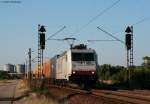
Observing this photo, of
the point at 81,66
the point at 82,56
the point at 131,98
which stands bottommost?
the point at 131,98

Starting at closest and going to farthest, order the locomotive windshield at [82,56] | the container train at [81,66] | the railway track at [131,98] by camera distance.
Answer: the railway track at [131,98], the container train at [81,66], the locomotive windshield at [82,56]

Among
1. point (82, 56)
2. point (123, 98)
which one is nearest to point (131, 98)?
point (123, 98)

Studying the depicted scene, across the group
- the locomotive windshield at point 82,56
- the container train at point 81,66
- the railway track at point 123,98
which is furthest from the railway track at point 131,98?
the locomotive windshield at point 82,56

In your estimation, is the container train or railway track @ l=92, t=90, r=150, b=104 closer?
railway track @ l=92, t=90, r=150, b=104

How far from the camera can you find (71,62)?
135 ft

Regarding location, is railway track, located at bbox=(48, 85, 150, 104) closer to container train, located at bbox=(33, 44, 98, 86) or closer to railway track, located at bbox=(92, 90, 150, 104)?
railway track, located at bbox=(92, 90, 150, 104)

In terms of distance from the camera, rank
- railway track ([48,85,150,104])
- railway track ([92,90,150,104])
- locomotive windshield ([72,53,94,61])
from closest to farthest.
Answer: railway track ([48,85,150,104]) < railway track ([92,90,150,104]) < locomotive windshield ([72,53,94,61])

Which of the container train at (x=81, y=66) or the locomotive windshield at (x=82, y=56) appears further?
→ the locomotive windshield at (x=82, y=56)

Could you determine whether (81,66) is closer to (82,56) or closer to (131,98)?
(82,56)

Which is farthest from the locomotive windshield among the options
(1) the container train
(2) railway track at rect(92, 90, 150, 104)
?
(2) railway track at rect(92, 90, 150, 104)

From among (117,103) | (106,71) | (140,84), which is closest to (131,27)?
(140,84)

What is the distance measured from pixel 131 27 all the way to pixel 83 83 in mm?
9138

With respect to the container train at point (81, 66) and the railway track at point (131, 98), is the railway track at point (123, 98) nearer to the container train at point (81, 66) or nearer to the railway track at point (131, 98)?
the railway track at point (131, 98)

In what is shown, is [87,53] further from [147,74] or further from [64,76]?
[147,74]
